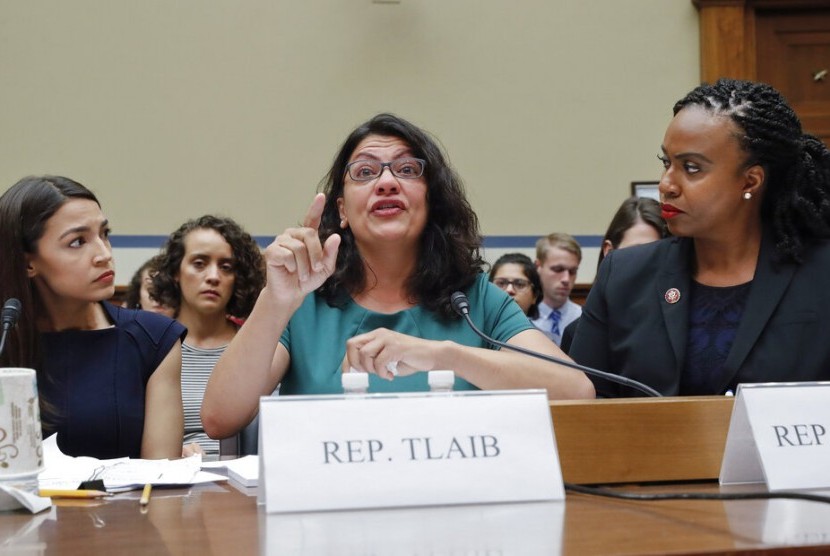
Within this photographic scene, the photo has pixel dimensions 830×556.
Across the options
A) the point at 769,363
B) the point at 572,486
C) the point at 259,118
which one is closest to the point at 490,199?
the point at 259,118

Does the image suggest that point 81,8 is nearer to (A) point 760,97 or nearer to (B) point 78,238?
(B) point 78,238

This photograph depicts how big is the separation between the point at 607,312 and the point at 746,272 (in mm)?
266

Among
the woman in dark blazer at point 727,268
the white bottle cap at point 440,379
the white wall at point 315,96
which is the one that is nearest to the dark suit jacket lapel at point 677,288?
the woman in dark blazer at point 727,268

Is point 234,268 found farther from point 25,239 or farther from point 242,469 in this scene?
point 242,469

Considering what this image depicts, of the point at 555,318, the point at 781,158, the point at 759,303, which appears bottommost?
the point at 555,318

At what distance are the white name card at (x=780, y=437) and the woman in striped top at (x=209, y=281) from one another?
2.16 metres

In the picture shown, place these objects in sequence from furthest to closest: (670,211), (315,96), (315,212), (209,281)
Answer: (315,96) → (209,281) → (670,211) → (315,212)

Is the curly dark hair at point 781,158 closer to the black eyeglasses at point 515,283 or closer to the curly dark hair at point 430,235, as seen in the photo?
the curly dark hair at point 430,235

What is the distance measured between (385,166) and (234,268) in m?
1.41

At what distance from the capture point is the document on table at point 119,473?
1191 mm

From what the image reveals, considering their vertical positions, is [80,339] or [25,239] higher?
[25,239]

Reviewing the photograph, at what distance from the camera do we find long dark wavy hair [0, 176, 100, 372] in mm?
1898

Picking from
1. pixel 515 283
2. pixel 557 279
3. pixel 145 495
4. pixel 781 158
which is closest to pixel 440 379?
pixel 145 495

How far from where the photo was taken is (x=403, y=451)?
3.26ft
